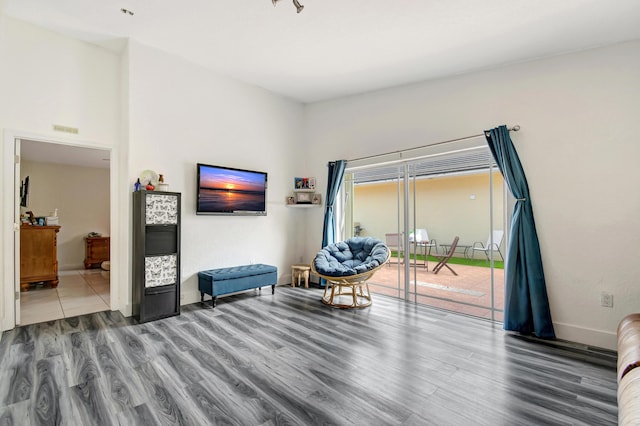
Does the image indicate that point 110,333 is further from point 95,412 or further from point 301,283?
point 301,283

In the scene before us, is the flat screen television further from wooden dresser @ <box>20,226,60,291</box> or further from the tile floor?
wooden dresser @ <box>20,226,60,291</box>

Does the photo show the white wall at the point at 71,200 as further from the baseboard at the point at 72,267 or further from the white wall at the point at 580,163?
the white wall at the point at 580,163

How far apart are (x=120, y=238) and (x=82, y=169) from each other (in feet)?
16.6

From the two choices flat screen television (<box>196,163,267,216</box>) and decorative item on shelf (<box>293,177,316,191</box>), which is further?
decorative item on shelf (<box>293,177,316,191</box>)

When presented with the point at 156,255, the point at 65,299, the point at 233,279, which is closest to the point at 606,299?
the point at 233,279

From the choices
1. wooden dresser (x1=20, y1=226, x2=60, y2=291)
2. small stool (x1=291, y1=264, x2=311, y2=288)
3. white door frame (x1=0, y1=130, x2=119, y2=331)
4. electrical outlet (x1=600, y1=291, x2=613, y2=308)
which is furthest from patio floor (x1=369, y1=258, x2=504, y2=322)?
wooden dresser (x1=20, y1=226, x2=60, y2=291)

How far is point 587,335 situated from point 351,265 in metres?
Answer: 2.71

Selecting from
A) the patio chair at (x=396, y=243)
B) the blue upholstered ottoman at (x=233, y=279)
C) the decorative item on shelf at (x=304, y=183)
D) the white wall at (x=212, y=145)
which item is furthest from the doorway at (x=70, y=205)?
the patio chair at (x=396, y=243)

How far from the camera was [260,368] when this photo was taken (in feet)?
8.11

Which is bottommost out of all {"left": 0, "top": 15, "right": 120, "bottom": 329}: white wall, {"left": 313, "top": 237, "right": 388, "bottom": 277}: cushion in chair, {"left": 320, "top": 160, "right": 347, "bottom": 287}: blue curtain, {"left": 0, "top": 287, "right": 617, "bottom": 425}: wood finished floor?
{"left": 0, "top": 287, "right": 617, "bottom": 425}: wood finished floor

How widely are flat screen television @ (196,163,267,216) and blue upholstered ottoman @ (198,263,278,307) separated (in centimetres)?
→ 87

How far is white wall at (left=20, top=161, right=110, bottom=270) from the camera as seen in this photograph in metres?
6.77

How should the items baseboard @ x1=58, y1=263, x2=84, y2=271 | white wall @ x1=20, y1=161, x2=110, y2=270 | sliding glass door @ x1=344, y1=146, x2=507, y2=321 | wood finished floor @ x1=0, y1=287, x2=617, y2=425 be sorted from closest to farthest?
wood finished floor @ x1=0, y1=287, x2=617, y2=425, sliding glass door @ x1=344, y1=146, x2=507, y2=321, white wall @ x1=20, y1=161, x2=110, y2=270, baseboard @ x1=58, y1=263, x2=84, y2=271

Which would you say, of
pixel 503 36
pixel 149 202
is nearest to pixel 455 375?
pixel 503 36
